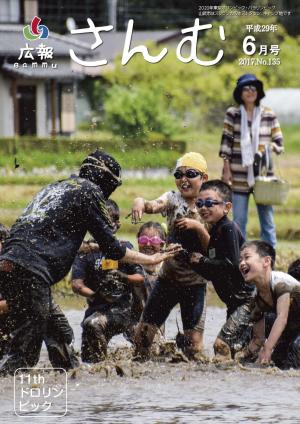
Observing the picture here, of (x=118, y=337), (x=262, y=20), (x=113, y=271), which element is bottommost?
(x=118, y=337)

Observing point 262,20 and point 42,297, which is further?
point 262,20

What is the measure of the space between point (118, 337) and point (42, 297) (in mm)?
2974

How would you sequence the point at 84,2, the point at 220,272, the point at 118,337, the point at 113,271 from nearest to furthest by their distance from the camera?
1. the point at 220,272
2. the point at 113,271
3. the point at 118,337
4. the point at 84,2

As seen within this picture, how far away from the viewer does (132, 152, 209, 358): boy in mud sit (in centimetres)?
890

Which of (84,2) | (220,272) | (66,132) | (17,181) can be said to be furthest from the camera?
(84,2)

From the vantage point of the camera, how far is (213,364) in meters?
8.81

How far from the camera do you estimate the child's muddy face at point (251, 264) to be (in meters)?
8.62

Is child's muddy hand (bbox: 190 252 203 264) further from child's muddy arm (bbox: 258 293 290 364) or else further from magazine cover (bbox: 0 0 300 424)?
child's muddy arm (bbox: 258 293 290 364)

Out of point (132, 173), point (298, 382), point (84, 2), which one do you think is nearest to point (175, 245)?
point (298, 382)

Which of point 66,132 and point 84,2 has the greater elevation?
point 84,2

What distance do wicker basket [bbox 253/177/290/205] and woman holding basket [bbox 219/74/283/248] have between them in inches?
2.8

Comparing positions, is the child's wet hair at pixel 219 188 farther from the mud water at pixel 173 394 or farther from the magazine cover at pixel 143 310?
A: the mud water at pixel 173 394

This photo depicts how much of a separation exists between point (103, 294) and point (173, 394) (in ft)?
4.82

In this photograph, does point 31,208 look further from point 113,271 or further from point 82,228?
point 113,271
